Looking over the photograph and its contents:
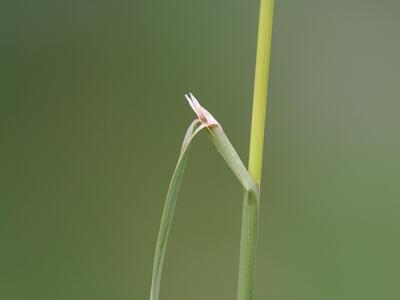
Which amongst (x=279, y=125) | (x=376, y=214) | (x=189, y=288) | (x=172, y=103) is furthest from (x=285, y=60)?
(x=189, y=288)

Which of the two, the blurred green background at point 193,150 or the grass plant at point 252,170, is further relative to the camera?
the blurred green background at point 193,150

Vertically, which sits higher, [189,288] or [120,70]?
[120,70]

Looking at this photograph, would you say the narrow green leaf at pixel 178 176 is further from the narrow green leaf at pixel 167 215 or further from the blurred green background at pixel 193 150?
the blurred green background at pixel 193 150

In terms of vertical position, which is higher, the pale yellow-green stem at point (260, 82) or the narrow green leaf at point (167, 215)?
the pale yellow-green stem at point (260, 82)

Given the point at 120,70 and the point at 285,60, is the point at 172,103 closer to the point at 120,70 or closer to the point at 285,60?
the point at 120,70

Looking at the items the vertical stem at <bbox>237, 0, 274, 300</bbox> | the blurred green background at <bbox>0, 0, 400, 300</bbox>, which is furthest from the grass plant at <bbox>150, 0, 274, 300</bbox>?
the blurred green background at <bbox>0, 0, 400, 300</bbox>

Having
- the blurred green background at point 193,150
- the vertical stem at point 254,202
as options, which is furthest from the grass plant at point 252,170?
the blurred green background at point 193,150

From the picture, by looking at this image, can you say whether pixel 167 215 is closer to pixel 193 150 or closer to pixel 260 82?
pixel 260 82

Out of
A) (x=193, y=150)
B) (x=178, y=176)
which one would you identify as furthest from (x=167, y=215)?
(x=193, y=150)
